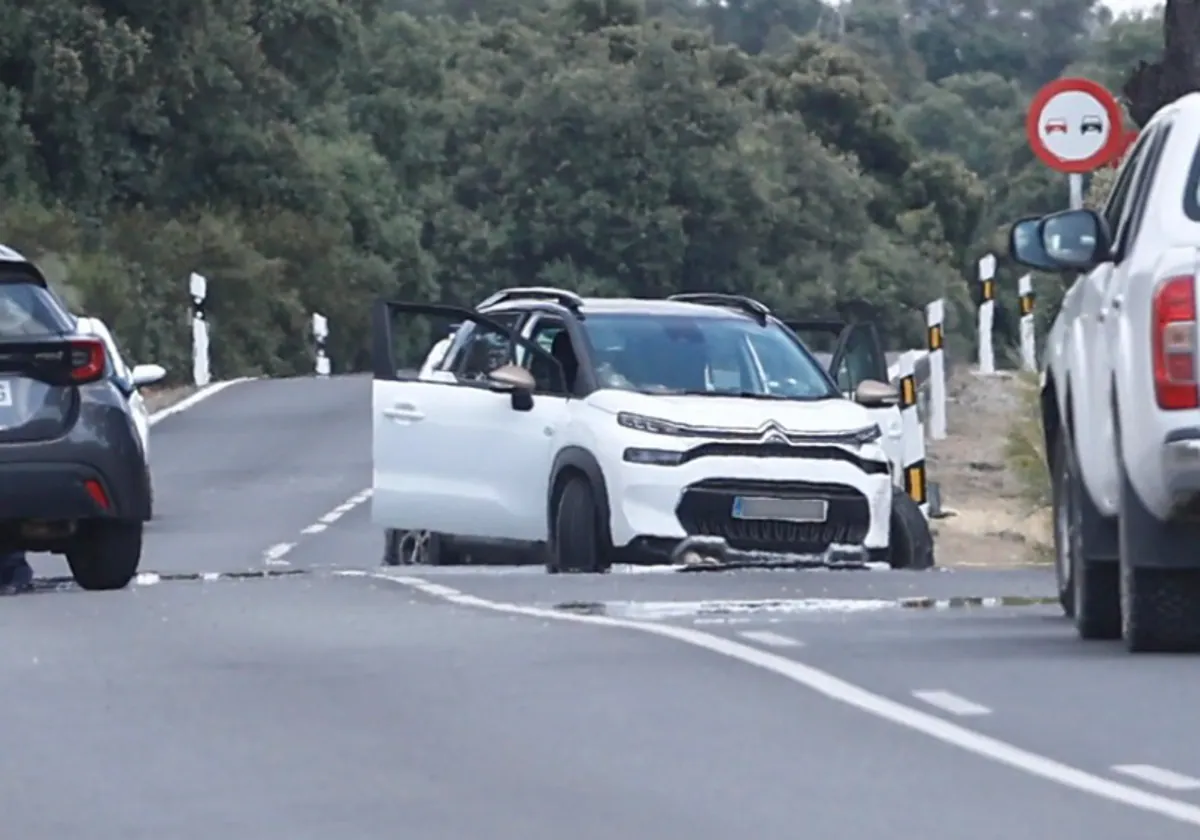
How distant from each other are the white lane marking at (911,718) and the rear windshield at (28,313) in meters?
2.59

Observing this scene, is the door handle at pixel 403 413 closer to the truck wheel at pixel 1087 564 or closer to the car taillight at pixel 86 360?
the car taillight at pixel 86 360

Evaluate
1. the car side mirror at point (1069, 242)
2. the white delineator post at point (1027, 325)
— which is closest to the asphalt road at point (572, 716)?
the car side mirror at point (1069, 242)

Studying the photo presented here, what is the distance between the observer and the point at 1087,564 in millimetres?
12008

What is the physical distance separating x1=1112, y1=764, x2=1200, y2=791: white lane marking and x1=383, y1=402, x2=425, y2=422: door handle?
33.3ft

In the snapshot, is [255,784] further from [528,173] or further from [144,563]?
[528,173]

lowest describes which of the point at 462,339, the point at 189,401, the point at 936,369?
the point at 462,339

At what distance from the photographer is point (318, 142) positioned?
219 feet

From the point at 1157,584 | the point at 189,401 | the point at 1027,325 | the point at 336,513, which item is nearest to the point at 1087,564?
the point at 1157,584

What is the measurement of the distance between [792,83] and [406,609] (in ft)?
238

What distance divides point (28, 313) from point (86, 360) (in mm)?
344

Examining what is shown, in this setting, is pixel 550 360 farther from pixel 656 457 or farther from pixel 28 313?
pixel 28 313

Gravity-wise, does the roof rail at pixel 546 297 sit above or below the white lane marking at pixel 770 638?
above

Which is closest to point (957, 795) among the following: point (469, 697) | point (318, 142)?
point (469, 697)

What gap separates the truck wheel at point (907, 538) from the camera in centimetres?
1859
